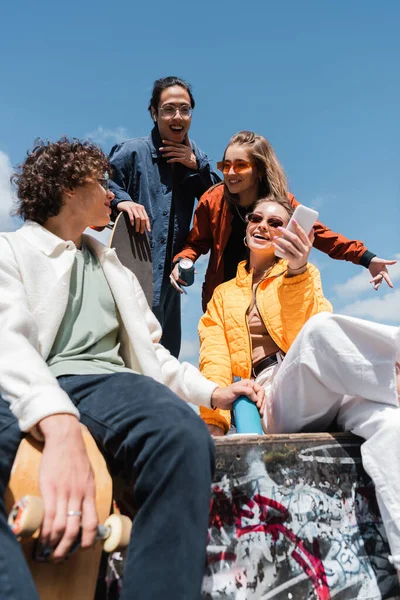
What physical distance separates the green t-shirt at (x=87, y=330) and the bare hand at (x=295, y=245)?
106cm

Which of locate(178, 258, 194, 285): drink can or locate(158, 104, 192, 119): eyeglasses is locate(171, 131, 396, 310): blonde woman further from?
locate(158, 104, 192, 119): eyeglasses

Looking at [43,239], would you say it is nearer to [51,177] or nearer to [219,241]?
[51,177]

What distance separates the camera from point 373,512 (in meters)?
2.16

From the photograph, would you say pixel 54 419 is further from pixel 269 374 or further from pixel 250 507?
pixel 269 374

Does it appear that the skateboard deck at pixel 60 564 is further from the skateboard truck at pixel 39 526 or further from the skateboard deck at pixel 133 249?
the skateboard deck at pixel 133 249

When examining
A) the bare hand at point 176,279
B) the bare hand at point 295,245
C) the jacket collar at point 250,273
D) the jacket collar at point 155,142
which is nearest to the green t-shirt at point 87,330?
the bare hand at point 295,245

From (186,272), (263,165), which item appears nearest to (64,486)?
(186,272)

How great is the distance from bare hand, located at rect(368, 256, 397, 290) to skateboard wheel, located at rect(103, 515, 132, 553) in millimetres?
3264

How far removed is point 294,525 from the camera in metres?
2.03

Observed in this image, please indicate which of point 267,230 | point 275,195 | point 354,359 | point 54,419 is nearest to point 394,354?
point 354,359

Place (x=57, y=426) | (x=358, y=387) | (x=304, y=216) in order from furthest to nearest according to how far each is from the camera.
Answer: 1. (x=304, y=216)
2. (x=358, y=387)
3. (x=57, y=426)

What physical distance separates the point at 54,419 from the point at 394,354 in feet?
4.30

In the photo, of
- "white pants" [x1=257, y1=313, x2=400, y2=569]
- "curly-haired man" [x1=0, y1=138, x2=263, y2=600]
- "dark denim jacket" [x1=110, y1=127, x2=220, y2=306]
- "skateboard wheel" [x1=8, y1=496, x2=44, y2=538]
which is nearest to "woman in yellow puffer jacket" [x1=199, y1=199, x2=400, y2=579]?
"white pants" [x1=257, y1=313, x2=400, y2=569]

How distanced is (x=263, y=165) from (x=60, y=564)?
10.7 ft
